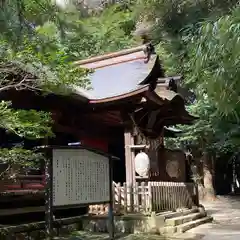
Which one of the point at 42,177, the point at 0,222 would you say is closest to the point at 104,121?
the point at 42,177

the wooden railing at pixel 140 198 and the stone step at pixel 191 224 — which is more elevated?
the wooden railing at pixel 140 198

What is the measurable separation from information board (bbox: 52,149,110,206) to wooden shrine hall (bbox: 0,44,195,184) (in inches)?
90.6

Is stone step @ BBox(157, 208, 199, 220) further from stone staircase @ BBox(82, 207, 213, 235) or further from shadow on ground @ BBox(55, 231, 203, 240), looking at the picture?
shadow on ground @ BBox(55, 231, 203, 240)

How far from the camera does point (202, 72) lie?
237 inches

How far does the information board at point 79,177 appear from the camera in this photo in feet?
21.2

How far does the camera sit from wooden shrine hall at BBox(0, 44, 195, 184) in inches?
395

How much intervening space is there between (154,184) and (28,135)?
4954mm

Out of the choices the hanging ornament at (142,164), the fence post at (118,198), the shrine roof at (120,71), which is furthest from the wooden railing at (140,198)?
the shrine roof at (120,71)

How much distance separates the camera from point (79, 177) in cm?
693

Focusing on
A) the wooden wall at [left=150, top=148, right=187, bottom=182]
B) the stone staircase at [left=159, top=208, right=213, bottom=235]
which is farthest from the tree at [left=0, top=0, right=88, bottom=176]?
the wooden wall at [left=150, top=148, right=187, bottom=182]

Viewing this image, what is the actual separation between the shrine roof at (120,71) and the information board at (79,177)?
3283 mm

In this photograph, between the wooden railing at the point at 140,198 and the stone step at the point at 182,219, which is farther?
the stone step at the point at 182,219

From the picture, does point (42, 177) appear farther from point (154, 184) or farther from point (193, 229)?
point (193, 229)

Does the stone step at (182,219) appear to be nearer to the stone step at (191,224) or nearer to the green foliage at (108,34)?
the stone step at (191,224)
